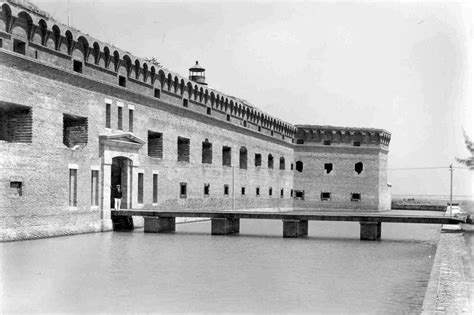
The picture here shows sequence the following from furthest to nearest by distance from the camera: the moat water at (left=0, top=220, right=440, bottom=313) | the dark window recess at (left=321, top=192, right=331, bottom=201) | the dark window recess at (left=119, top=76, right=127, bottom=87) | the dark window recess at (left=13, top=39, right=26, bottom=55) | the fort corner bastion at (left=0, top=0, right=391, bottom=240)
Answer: the dark window recess at (left=321, top=192, right=331, bottom=201)
the dark window recess at (left=119, top=76, right=127, bottom=87)
the dark window recess at (left=13, top=39, right=26, bottom=55)
the fort corner bastion at (left=0, top=0, right=391, bottom=240)
the moat water at (left=0, top=220, right=440, bottom=313)

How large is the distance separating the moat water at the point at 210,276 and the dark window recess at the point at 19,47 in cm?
628

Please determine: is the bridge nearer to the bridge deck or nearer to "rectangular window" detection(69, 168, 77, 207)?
the bridge deck

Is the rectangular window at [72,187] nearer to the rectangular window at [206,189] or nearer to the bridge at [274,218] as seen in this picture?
the bridge at [274,218]

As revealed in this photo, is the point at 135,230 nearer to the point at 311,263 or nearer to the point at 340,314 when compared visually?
the point at 311,263

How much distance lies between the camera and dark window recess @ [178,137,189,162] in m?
31.0

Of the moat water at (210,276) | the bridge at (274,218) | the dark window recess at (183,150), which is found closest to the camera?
the moat water at (210,276)

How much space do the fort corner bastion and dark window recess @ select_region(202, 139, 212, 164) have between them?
0.19 ft

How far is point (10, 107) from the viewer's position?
18891mm

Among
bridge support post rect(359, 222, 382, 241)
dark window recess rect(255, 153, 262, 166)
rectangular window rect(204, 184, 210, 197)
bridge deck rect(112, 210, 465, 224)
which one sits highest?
dark window recess rect(255, 153, 262, 166)

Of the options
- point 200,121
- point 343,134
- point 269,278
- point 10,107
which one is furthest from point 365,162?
point 269,278

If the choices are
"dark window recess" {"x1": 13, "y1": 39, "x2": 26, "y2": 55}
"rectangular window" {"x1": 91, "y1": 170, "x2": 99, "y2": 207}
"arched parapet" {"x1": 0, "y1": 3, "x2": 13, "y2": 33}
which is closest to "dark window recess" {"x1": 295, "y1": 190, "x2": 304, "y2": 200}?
"rectangular window" {"x1": 91, "y1": 170, "x2": 99, "y2": 207}

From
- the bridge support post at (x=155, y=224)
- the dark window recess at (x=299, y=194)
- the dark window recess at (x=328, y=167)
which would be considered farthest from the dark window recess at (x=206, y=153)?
the dark window recess at (x=328, y=167)

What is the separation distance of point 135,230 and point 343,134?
97.2 ft

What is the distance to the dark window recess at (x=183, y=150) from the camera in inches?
1219
